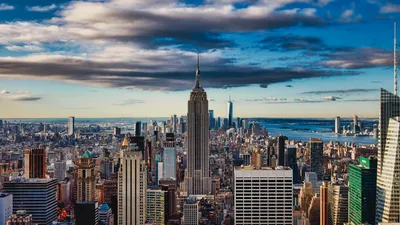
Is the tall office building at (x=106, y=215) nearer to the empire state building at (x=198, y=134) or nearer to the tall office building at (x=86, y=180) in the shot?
the tall office building at (x=86, y=180)

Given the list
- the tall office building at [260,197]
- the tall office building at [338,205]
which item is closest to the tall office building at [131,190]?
the tall office building at [260,197]

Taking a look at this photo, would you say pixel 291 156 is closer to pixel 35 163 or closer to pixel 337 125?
pixel 337 125

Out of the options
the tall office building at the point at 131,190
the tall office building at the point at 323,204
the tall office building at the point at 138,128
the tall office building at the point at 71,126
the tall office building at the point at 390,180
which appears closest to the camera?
the tall office building at the point at 390,180

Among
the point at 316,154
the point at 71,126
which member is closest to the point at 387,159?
the point at 71,126

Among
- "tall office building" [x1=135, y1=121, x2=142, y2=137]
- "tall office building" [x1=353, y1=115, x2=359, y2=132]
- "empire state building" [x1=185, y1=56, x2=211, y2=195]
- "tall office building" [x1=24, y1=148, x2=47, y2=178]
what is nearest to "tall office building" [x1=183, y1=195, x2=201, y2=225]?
"tall office building" [x1=135, y1=121, x2=142, y2=137]

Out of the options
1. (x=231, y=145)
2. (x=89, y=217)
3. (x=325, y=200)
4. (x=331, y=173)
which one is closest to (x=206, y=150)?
(x=231, y=145)

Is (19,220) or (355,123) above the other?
(355,123)
